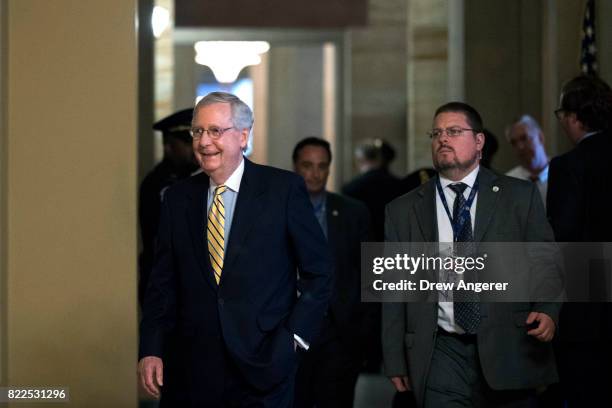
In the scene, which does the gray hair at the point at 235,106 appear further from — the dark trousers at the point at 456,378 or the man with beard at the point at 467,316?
the dark trousers at the point at 456,378

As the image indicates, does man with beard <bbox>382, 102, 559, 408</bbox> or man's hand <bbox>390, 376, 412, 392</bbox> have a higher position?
man with beard <bbox>382, 102, 559, 408</bbox>

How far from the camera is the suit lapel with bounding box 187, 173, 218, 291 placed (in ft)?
17.6

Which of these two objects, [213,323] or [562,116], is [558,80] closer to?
[562,116]

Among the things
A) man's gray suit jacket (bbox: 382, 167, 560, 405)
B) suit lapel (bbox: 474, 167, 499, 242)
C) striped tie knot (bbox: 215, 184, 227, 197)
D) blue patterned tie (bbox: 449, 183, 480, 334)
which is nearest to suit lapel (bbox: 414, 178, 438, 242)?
man's gray suit jacket (bbox: 382, 167, 560, 405)

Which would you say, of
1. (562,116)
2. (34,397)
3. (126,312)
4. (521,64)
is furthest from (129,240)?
(521,64)

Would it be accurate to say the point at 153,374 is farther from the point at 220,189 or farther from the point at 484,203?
the point at 484,203

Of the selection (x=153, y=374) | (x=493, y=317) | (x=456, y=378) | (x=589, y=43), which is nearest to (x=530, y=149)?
(x=589, y=43)

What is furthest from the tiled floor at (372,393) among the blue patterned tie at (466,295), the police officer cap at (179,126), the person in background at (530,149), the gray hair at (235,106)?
the gray hair at (235,106)

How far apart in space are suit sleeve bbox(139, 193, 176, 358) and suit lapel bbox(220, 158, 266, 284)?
287mm

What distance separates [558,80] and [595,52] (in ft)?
3.17

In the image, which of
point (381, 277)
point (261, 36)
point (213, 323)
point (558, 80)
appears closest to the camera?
point (213, 323)

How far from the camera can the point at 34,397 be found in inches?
273

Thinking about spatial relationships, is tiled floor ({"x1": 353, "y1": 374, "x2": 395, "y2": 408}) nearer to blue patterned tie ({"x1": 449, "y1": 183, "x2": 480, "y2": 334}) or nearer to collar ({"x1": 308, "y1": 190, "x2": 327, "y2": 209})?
collar ({"x1": 308, "y1": 190, "x2": 327, "y2": 209})

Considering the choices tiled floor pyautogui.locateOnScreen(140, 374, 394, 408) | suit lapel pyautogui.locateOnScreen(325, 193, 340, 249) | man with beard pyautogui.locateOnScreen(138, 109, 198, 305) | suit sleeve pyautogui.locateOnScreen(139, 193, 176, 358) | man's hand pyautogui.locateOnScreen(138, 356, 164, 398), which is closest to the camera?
man's hand pyautogui.locateOnScreen(138, 356, 164, 398)
